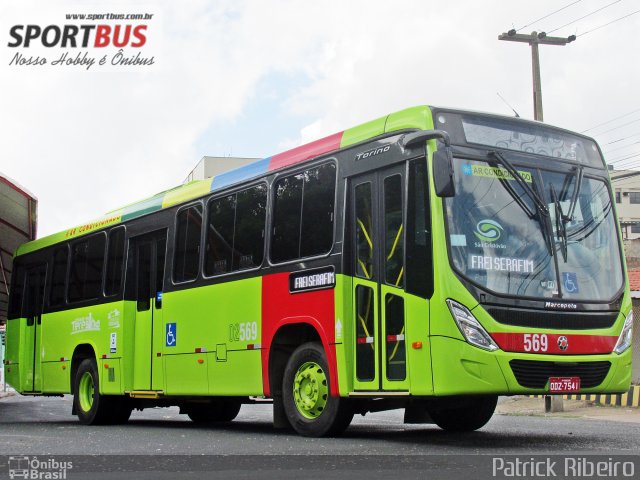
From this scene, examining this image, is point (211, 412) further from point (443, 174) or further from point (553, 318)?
point (443, 174)

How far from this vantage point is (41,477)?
25.4 feet

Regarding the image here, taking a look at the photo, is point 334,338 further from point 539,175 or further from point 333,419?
point 539,175

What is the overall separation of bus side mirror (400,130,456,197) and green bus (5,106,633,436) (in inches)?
0.5

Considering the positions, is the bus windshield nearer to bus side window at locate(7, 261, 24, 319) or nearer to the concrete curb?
the concrete curb

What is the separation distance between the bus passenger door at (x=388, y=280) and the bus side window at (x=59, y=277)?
864 cm

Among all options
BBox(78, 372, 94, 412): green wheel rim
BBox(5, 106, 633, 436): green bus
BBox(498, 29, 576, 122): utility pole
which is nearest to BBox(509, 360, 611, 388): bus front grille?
BBox(5, 106, 633, 436): green bus

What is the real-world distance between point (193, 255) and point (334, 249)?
3558 mm

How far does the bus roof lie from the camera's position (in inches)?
427

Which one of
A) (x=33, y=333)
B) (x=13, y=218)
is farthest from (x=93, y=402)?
(x=13, y=218)

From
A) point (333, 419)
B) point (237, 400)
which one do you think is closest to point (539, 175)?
point (333, 419)

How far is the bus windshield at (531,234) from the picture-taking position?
1020cm

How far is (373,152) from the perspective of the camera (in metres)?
11.1

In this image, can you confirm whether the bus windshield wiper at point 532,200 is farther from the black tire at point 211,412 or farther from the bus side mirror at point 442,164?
the black tire at point 211,412

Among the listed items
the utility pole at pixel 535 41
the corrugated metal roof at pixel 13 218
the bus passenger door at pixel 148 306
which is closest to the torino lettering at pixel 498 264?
the bus passenger door at pixel 148 306
